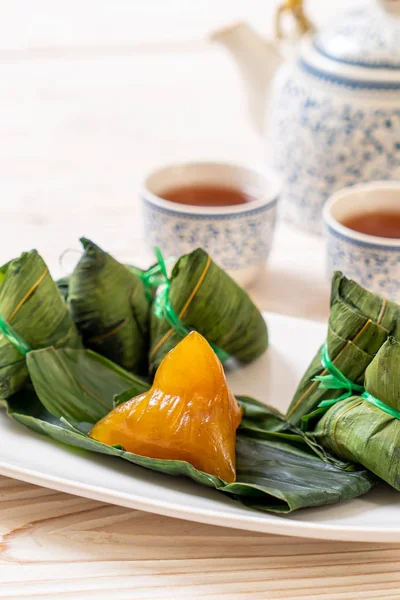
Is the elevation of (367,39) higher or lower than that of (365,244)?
higher

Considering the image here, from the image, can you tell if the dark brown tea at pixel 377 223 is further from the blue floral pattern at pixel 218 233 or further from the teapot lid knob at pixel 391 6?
the teapot lid knob at pixel 391 6

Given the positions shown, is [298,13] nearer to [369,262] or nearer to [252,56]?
[252,56]

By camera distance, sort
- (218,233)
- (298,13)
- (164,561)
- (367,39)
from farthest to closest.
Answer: (298,13), (367,39), (218,233), (164,561)

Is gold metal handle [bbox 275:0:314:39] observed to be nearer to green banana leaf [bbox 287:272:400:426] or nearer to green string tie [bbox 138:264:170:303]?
green string tie [bbox 138:264:170:303]

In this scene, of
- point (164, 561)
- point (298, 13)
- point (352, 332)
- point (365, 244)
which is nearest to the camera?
point (164, 561)

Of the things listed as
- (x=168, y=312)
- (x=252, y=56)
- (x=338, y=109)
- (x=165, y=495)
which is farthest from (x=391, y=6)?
(x=165, y=495)

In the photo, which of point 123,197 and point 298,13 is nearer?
point 298,13

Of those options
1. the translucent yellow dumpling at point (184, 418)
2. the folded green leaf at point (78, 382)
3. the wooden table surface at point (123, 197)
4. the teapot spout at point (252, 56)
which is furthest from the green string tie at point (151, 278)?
the teapot spout at point (252, 56)

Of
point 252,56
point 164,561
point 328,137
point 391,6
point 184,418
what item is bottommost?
point 164,561
